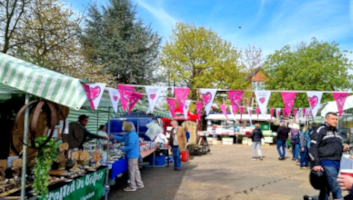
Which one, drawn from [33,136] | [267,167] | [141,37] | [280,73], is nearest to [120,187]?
[33,136]

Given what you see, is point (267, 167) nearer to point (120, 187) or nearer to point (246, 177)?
point (246, 177)

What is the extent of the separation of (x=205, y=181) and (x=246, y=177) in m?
1.50

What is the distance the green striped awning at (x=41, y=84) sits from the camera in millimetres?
3652

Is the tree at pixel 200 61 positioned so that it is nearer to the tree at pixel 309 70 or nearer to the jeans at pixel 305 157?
the tree at pixel 309 70

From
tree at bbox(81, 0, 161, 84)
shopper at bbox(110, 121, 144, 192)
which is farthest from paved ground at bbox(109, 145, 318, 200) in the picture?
tree at bbox(81, 0, 161, 84)

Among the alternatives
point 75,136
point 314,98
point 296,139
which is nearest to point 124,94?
point 75,136

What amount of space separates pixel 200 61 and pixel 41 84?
26844 millimetres

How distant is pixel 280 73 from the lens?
26.5 metres

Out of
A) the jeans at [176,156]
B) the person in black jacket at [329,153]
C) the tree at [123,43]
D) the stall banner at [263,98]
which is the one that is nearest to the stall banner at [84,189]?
the person in black jacket at [329,153]

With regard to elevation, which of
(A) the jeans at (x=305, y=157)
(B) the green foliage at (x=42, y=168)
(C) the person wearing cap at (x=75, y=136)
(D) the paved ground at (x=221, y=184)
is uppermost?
(C) the person wearing cap at (x=75, y=136)

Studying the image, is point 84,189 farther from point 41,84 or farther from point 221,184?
point 221,184

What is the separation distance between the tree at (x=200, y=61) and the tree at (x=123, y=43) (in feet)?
18.3

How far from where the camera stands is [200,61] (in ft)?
98.4

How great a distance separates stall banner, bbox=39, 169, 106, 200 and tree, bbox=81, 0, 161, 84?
647 inches
